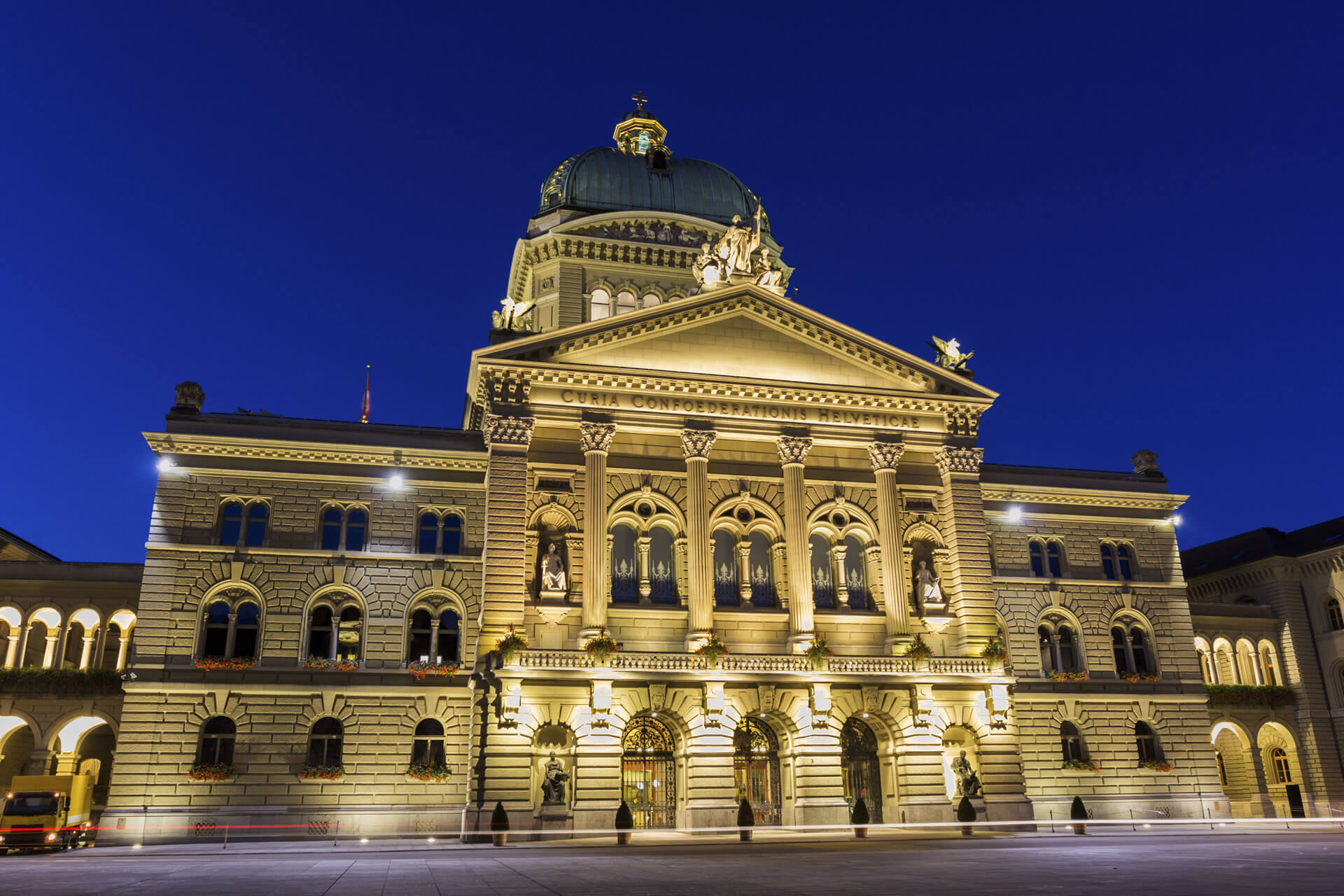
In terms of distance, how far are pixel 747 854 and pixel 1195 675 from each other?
3275 cm

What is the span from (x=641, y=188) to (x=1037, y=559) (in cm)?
2893

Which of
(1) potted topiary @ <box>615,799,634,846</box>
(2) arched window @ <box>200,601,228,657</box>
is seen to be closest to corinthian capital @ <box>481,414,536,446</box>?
(2) arched window @ <box>200,601,228,657</box>

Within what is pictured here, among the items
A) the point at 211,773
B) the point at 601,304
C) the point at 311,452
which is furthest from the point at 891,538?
the point at 211,773

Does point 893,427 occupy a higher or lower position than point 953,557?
higher

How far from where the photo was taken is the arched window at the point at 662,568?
141ft

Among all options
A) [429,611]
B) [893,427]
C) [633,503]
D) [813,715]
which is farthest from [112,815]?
[893,427]

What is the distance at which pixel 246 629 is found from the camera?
4166cm

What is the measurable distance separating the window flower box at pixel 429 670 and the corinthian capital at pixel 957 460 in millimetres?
22250

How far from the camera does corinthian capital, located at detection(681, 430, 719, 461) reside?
43.3m

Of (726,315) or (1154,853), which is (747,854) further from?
(726,315)

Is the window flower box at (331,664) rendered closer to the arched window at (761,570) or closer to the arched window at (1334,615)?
the arched window at (761,570)

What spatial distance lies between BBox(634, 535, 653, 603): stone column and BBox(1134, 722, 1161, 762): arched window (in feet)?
79.5

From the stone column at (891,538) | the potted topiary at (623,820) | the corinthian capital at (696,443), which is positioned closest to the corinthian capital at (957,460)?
the stone column at (891,538)

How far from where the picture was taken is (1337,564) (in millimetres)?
55719
